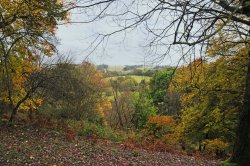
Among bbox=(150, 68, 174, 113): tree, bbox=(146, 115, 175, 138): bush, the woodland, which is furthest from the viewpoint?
bbox=(150, 68, 174, 113): tree

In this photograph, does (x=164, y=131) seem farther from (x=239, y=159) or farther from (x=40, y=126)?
(x=239, y=159)

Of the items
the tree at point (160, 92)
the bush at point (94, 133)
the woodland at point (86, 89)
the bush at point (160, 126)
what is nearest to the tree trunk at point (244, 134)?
the woodland at point (86, 89)

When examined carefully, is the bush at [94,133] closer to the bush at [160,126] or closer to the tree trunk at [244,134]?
the bush at [160,126]

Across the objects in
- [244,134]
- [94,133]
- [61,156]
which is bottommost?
[94,133]

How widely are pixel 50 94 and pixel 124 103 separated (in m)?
22.7

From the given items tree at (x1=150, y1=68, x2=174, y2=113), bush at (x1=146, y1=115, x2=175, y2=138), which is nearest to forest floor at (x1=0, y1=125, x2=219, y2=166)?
bush at (x1=146, y1=115, x2=175, y2=138)

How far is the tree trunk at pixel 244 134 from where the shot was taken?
7473 millimetres

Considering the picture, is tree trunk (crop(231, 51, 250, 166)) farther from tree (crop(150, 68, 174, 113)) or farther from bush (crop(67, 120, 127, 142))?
tree (crop(150, 68, 174, 113))

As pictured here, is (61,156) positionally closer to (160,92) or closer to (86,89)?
(86,89)

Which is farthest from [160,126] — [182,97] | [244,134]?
[244,134]

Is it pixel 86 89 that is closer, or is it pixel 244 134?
pixel 244 134

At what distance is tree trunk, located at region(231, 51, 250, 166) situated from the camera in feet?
24.5

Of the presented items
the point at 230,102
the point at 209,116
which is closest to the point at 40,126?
the point at 209,116

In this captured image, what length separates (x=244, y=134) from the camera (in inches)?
299
